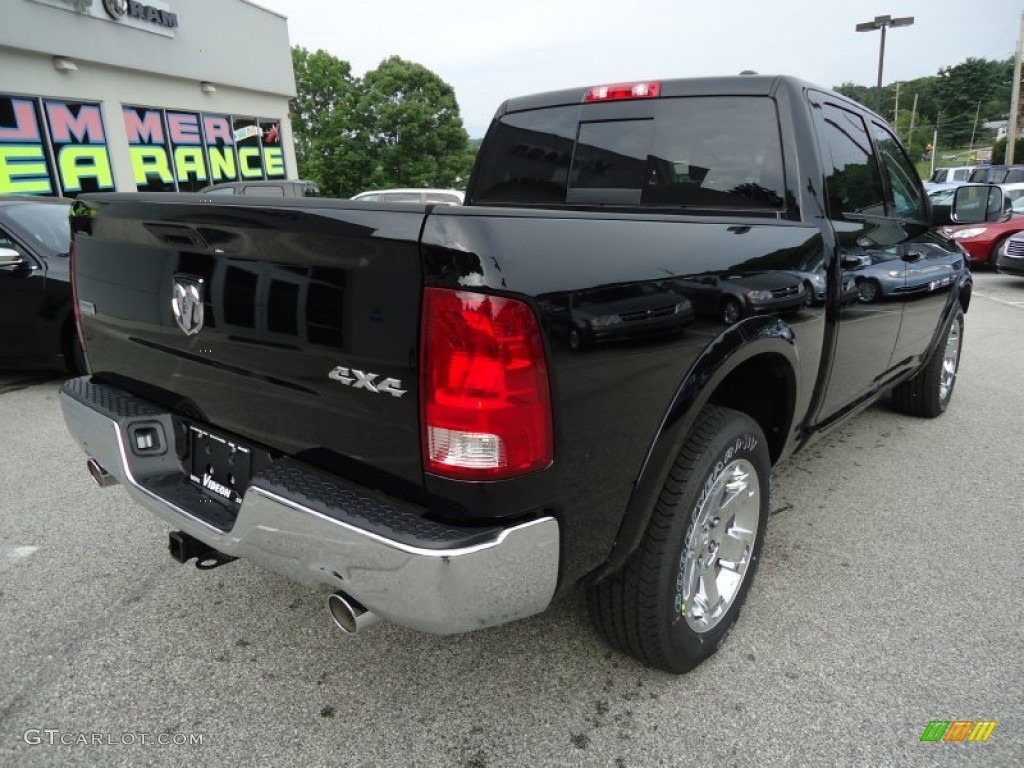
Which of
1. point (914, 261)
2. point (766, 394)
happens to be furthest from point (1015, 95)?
point (766, 394)

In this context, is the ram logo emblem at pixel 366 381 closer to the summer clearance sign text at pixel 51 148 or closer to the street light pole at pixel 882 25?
the summer clearance sign text at pixel 51 148

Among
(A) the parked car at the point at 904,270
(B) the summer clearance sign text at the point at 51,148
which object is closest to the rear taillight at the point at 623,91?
(A) the parked car at the point at 904,270

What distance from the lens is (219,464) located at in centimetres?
207

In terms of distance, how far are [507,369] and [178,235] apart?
1.10m

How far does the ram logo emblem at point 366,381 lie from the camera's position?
1544 millimetres

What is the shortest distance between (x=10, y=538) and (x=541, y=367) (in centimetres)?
295

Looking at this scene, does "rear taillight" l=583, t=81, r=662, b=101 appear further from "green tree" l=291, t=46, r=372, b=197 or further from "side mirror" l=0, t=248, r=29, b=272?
"green tree" l=291, t=46, r=372, b=197

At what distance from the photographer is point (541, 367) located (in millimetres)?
1513

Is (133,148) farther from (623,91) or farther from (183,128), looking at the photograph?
(623,91)

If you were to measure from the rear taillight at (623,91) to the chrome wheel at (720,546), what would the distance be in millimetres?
1614

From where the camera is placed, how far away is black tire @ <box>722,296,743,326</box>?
204 cm

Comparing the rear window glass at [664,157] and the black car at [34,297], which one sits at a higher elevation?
the rear window glass at [664,157]

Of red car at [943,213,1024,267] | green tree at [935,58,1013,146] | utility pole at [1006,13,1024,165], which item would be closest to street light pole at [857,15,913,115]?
utility pole at [1006,13,1024,165]

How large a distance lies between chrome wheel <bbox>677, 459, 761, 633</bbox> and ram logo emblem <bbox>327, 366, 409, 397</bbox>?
104 centimetres
